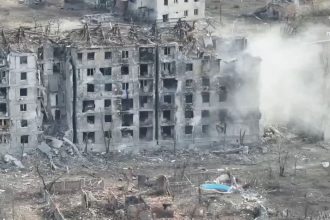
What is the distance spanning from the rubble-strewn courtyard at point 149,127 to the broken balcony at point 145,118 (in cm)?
7

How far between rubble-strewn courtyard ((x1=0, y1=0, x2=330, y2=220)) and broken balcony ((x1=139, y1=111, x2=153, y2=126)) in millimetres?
67

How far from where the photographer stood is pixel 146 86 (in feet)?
278

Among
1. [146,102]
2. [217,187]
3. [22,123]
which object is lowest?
[217,187]

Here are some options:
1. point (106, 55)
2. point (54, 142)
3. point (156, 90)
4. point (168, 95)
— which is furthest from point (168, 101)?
point (54, 142)

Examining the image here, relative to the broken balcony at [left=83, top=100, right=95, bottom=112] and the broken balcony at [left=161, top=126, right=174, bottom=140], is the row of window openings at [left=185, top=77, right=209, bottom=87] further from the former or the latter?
the broken balcony at [left=83, top=100, right=95, bottom=112]

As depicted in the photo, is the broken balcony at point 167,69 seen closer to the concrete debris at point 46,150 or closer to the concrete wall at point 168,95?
the concrete wall at point 168,95

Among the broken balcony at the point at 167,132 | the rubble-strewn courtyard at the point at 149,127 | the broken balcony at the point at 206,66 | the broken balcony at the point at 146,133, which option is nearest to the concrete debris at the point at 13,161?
the rubble-strewn courtyard at the point at 149,127

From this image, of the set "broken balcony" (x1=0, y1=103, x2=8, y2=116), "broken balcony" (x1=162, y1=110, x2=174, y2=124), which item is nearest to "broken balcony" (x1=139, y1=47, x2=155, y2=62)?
"broken balcony" (x1=162, y1=110, x2=174, y2=124)

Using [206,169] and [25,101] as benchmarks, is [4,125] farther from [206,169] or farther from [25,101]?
[206,169]

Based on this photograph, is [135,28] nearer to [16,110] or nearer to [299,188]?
[16,110]

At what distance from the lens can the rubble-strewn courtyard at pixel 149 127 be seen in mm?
78438

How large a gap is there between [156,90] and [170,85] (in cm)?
100

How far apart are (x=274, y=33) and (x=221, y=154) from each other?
22103 mm

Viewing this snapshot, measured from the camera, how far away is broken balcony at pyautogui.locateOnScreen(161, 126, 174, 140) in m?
86.1
